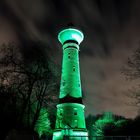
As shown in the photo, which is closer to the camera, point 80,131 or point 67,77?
point 80,131

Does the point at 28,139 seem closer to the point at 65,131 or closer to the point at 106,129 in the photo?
the point at 65,131

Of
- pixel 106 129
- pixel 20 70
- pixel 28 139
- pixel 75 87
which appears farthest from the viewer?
pixel 106 129

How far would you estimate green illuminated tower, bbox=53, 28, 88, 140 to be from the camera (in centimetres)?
3547

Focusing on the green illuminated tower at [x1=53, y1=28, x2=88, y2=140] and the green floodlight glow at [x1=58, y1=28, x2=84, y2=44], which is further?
the green floodlight glow at [x1=58, y1=28, x2=84, y2=44]

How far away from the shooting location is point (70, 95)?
37.2 meters

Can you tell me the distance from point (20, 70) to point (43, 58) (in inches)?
107

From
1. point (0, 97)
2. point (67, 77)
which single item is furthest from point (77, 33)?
point (0, 97)

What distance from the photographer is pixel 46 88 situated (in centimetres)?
2389

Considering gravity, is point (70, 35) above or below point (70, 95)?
above

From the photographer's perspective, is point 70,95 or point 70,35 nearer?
point 70,95

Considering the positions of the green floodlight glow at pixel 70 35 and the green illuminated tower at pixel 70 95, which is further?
the green floodlight glow at pixel 70 35

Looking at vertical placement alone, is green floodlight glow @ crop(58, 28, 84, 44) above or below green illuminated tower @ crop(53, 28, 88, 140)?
above

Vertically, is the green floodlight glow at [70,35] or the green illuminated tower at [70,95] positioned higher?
the green floodlight glow at [70,35]

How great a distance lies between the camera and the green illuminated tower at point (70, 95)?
35.5 m
